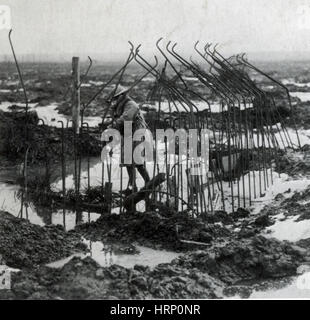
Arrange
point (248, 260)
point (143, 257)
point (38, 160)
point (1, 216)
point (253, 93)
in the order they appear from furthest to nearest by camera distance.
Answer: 1. point (38, 160)
2. point (253, 93)
3. point (1, 216)
4. point (143, 257)
5. point (248, 260)

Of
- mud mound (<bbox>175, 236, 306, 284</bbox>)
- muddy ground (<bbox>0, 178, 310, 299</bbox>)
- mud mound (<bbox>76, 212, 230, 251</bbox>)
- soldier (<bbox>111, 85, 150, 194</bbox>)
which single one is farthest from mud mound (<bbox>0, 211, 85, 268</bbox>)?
soldier (<bbox>111, 85, 150, 194</bbox>)

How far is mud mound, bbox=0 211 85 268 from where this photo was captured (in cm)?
553

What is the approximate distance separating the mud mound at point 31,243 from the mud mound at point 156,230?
384 mm

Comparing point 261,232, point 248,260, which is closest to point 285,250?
point 248,260

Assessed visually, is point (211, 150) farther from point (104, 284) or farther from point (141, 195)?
point (104, 284)

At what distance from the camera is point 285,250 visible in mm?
5332

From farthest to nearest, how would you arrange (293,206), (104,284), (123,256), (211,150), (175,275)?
(211,150) → (293,206) → (123,256) → (175,275) → (104,284)

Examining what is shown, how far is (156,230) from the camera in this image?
630cm

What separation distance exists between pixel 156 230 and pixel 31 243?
61.3 inches

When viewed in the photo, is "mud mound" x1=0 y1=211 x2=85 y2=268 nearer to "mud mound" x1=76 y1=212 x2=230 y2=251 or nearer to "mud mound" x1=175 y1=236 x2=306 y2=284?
"mud mound" x1=76 y1=212 x2=230 y2=251

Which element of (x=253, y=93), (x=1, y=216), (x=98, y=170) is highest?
(x=253, y=93)

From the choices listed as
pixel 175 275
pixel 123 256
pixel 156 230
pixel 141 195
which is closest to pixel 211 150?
pixel 141 195
